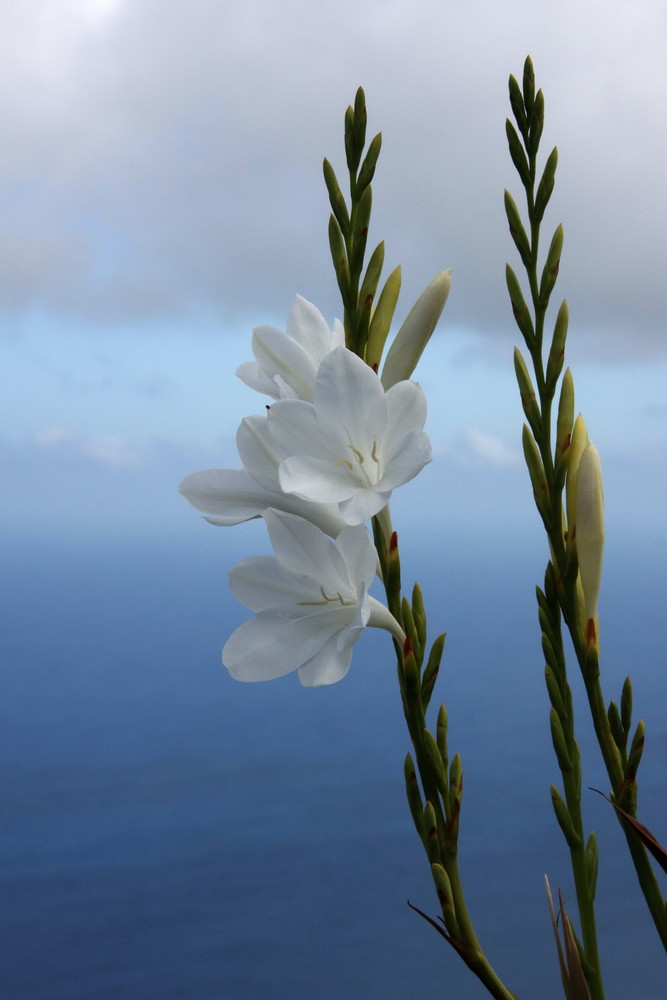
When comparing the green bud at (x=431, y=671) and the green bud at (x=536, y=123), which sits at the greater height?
the green bud at (x=536, y=123)

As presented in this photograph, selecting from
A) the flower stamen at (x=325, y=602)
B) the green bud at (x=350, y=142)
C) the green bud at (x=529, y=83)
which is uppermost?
the green bud at (x=529, y=83)

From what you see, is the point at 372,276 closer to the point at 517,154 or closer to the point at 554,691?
the point at 517,154

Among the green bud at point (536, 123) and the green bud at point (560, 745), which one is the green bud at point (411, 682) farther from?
the green bud at point (536, 123)

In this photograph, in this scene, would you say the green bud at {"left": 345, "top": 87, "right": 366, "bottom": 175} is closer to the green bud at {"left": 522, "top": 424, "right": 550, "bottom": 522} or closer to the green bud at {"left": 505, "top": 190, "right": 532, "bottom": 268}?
the green bud at {"left": 505, "top": 190, "right": 532, "bottom": 268}

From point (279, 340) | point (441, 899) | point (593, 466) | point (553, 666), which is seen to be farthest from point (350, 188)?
point (441, 899)

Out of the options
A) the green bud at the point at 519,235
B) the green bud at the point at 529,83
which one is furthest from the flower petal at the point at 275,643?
the green bud at the point at 529,83

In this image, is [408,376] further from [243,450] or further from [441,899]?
[441,899]

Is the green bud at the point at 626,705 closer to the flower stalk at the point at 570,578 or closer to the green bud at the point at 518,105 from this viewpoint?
the flower stalk at the point at 570,578

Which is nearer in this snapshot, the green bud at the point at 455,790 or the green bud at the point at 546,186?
the green bud at the point at 455,790
